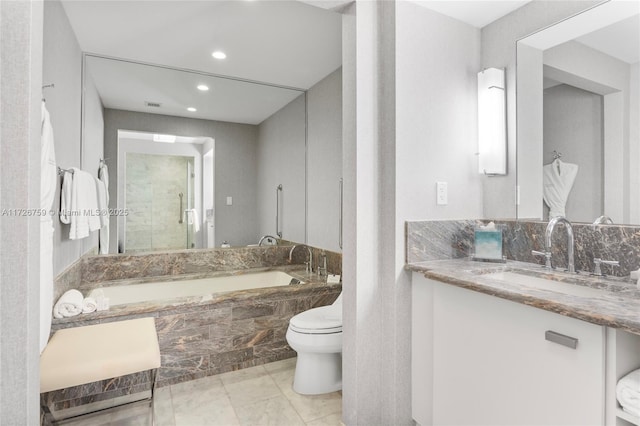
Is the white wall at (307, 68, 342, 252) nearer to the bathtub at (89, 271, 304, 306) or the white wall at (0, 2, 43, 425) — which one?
the bathtub at (89, 271, 304, 306)

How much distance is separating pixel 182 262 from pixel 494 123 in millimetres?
2644

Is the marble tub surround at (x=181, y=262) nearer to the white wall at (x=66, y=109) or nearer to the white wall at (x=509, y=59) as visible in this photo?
the white wall at (x=66, y=109)

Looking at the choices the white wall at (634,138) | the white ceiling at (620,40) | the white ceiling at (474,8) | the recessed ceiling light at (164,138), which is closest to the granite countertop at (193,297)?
the recessed ceiling light at (164,138)

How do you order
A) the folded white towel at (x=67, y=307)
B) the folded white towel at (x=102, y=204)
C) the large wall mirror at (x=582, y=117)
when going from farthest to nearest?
the folded white towel at (x=102, y=204), the folded white towel at (x=67, y=307), the large wall mirror at (x=582, y=117)

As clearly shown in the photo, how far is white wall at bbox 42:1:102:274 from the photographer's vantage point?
185 centimetres

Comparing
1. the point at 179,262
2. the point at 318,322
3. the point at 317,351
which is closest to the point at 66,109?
the point at 179,262

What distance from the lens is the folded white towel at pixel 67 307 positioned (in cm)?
189

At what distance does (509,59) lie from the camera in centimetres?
189

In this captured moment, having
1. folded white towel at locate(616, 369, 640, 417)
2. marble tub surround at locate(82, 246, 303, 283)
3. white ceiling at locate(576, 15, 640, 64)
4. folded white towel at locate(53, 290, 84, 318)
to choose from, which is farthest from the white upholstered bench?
white ceiling at locate(576, 15, 640, 64)

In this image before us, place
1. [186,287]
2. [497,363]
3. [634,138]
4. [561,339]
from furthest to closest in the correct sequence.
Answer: [186,287] < [634,138] < [497,363] < [561,339]

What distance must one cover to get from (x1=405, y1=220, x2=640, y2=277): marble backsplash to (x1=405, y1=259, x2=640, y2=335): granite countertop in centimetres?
6

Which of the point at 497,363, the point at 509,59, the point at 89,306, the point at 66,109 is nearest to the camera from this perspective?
the point at 497,363

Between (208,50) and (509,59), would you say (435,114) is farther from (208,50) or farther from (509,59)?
(208,50)

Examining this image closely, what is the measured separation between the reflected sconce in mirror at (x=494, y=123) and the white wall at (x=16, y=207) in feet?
6.67
